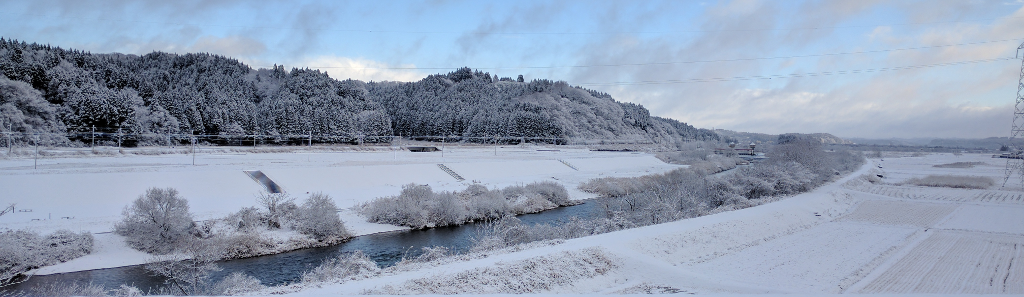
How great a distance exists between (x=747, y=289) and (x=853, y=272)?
13.7 ft

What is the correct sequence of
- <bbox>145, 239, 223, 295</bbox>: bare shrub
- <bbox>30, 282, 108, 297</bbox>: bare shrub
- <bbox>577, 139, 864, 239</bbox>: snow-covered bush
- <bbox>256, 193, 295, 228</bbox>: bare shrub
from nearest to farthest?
<bbox>30, 282, 108, 297</bbox>: bare shrub < <bbox>145, 239, 223, 295</bbox>: bare shrub < <bbox>256, 193, 295, 228</bbox>: bare shrub < <bbox>577, 139, 864, 239</bbox>: snow-covered bush

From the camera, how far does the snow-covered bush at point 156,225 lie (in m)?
14.0

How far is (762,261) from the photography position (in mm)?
12297

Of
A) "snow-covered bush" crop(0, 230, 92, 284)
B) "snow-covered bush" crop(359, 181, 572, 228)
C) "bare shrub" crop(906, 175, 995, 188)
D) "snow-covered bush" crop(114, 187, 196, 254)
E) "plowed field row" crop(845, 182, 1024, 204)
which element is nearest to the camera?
"snow-covered bush" crop(0, 230, 92, 284)

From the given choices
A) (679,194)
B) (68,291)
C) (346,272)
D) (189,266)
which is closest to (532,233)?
(346,272)

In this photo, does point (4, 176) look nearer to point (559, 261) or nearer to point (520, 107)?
point (559, 261)

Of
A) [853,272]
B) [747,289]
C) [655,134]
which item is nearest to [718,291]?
[747,289]

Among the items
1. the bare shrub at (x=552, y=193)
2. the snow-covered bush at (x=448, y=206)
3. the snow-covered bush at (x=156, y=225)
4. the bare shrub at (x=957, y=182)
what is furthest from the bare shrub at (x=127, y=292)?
the bare shrub at (x=957, y=182)

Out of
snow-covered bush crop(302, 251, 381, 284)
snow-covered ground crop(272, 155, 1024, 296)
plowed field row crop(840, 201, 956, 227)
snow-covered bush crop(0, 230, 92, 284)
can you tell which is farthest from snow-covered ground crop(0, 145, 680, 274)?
plowed field row crop(840, 201, 956, 227)

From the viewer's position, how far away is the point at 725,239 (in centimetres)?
1448

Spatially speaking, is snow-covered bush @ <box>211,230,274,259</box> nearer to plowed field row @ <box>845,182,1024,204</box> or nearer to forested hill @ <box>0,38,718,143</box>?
forested hill @ <box>0,38,718,143</box>

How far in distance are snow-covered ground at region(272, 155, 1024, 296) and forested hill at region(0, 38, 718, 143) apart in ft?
132

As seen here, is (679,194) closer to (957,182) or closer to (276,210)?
(276,210)

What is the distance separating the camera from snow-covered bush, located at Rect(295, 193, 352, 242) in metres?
16.7
